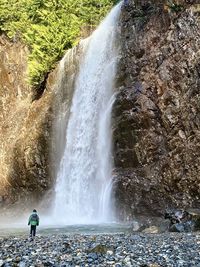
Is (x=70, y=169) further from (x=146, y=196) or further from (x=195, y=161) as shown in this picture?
(x=195, y=161)

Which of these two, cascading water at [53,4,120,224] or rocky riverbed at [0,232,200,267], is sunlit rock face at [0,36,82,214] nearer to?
cascading water at [53,4,120,224]

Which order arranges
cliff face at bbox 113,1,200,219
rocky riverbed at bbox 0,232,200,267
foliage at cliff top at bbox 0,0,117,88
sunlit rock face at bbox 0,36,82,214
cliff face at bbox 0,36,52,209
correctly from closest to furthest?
rocky riverbed at bbox 0,232,200,267 < cliff face at bbox 113,1,200,219 < sunlit rock face at bbox 0,36,82,214 < cliff face at bbox 0,36,52,209 < foliage at cliff top at bbox 0,0,117,88

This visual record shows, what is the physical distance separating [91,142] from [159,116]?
17.1 ft

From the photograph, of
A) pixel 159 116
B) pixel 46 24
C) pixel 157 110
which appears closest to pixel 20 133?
pixel 46 24

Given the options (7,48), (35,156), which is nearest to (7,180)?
(35,156)

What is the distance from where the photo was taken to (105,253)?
10766 mm

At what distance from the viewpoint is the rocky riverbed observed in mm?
9742

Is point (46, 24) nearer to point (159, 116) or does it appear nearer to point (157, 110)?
point (157, 110)

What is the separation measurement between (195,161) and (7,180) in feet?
55.5

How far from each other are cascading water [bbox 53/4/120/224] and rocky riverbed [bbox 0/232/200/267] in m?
9.79

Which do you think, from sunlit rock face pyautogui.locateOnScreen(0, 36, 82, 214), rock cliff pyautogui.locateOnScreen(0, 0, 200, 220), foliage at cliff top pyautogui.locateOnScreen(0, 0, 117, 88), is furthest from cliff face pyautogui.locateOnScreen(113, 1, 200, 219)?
foliage at cliff top pyautogui.locateOnScreen(0, 0, 117, 88)

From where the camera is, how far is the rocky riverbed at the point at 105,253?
9742 mm

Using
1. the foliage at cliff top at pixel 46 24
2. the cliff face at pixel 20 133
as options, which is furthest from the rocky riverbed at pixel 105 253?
the foliage at cliff top at pixel 46 24

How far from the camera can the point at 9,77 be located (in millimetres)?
37000
